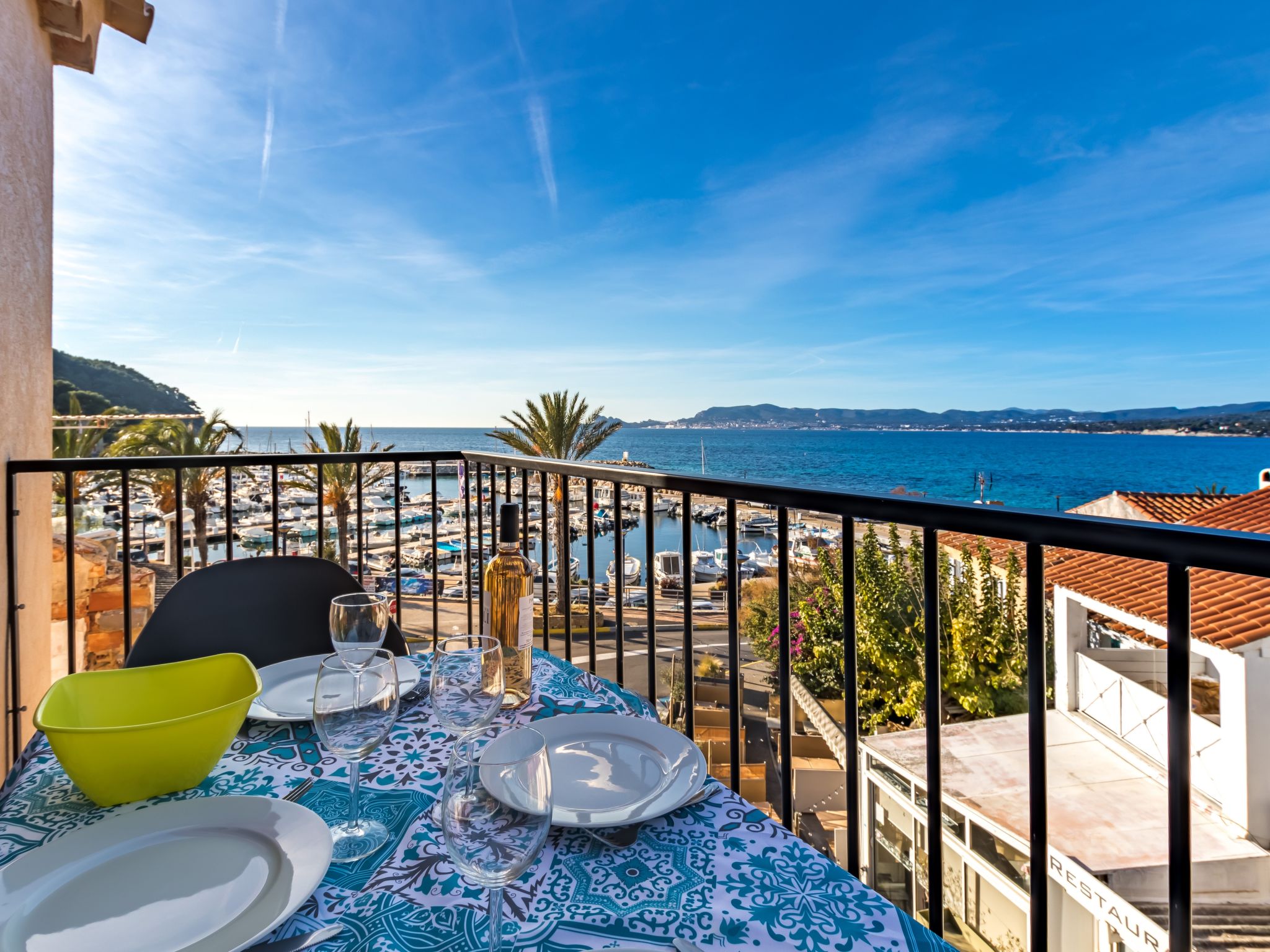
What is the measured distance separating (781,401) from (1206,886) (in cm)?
3823

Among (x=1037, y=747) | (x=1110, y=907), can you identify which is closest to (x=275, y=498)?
(x=1037, y=747)

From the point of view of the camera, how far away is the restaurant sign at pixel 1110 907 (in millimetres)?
6215

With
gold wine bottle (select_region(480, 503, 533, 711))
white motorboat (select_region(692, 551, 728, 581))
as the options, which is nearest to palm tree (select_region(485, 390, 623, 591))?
white motorboat (select_region(692, 551, 728, 581))

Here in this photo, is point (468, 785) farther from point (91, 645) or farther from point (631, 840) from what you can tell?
point (91, 645)

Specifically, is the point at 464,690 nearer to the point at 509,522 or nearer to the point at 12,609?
the point at 509,522


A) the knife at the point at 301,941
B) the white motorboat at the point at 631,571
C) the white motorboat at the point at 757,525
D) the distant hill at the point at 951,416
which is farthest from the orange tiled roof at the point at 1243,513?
the distant hill at the point at 951,416

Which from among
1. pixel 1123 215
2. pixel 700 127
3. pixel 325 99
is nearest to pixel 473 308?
pixel 700 127

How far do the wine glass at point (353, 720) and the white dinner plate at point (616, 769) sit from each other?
179 mm

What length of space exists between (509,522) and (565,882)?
0.57 m

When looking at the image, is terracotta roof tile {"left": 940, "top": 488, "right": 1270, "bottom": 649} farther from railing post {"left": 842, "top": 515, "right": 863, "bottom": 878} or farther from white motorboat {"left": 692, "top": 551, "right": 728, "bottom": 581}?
white motorboat {"left": 692, "top": 551, "right": 728, "bottom": 581}

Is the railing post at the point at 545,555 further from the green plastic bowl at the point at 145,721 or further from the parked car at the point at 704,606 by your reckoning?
the parked car at the point at 704,606

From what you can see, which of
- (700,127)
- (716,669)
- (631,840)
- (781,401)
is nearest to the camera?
(631,840)

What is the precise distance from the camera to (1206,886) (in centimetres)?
656

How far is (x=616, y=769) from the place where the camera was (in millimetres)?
700
